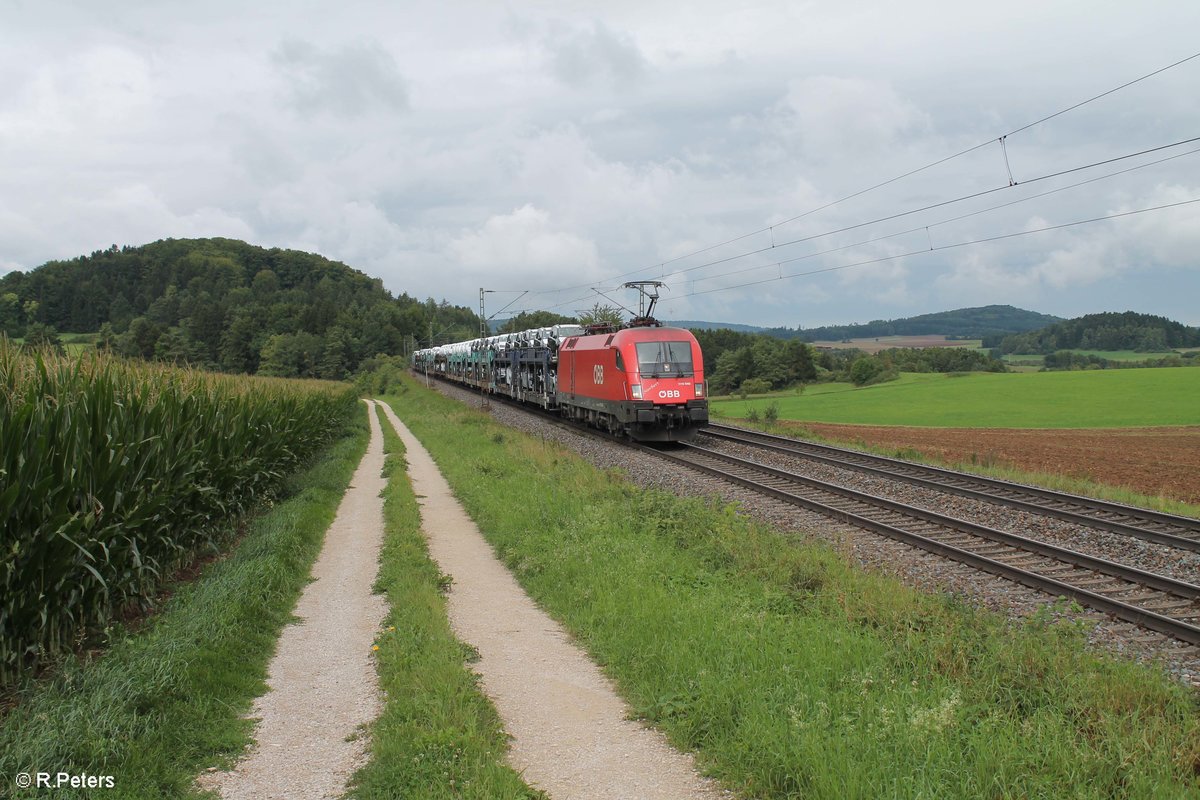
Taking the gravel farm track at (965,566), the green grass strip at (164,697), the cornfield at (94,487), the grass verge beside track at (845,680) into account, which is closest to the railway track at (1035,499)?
the gravel farm track at (965,566)

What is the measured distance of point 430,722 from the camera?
5.39 m

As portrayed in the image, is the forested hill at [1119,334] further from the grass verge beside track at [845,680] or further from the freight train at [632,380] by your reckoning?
the grass verge beside track at [845,680]

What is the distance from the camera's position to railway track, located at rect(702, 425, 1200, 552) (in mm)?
12203

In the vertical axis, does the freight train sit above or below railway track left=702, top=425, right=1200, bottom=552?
above

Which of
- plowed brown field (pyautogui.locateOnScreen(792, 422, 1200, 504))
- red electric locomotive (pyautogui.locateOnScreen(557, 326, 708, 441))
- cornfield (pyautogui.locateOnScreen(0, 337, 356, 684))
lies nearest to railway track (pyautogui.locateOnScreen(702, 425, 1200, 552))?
red electric locomotive (pyautogui.locateOnScreen(557, 326, 708, 441))

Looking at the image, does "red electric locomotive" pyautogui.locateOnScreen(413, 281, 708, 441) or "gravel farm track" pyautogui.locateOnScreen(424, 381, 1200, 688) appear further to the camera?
"red electric locomotive" pyautogui.locateOnScreen(413, 281, 708, 441)

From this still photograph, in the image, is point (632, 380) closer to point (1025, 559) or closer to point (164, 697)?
point (1025, 559)

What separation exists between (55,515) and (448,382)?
7392 centimetres

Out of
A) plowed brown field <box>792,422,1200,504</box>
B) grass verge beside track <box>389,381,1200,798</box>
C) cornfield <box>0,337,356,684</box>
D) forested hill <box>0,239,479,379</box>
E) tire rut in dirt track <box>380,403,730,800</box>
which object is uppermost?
forested hill <box>0,239,479,379</box>

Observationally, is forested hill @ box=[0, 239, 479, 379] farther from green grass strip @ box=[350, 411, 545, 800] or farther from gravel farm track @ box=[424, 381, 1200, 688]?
gravel farm track @ box=[424, 381, 1200, 688]

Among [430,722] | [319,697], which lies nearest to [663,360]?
[319,697]

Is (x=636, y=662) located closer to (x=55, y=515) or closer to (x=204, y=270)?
(x=55, y=515)

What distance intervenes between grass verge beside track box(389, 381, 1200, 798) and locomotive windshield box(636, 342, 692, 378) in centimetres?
1282

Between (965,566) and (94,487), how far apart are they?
401 inches
